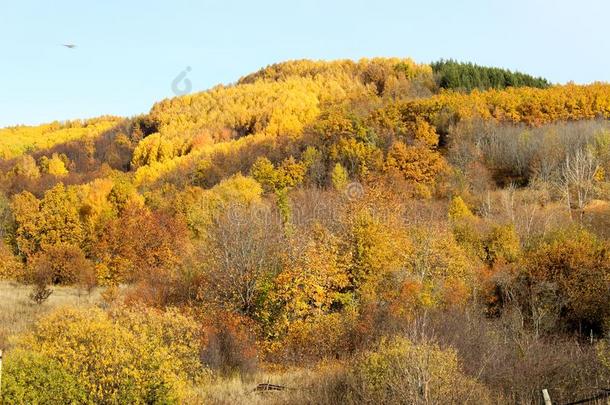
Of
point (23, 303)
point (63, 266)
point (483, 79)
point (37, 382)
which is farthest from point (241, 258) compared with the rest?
point (483, 79)

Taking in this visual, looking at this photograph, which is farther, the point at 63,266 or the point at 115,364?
the point at 63,266

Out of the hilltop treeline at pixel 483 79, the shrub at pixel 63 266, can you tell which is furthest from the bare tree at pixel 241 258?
the hilltop treeline at pixel 483 79

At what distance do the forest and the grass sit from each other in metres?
0.30

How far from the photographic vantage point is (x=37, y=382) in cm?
1321

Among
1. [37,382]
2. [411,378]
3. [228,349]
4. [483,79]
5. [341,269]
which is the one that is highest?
[483,79]

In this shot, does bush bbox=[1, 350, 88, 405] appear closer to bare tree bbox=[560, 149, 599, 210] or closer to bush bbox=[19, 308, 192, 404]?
bush bbox=[19, 308, 192, 404]

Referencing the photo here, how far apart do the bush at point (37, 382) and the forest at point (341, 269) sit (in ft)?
0.15

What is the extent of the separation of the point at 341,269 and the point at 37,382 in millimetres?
19683

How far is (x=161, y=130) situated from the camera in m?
138

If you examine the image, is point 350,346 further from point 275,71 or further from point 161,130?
point 275,71

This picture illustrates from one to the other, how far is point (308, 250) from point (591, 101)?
71510mm

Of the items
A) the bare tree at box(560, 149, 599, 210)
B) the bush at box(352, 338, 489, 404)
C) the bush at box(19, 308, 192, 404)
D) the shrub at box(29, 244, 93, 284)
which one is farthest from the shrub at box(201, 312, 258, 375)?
the bare tree at box(560, 149, 599, 210)

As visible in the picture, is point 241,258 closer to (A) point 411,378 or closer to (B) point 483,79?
(A) point 411,378

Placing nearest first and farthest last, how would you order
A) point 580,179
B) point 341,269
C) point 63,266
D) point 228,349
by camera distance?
point 228,349 → point 341,269 → point 63,266 → point 580,179
